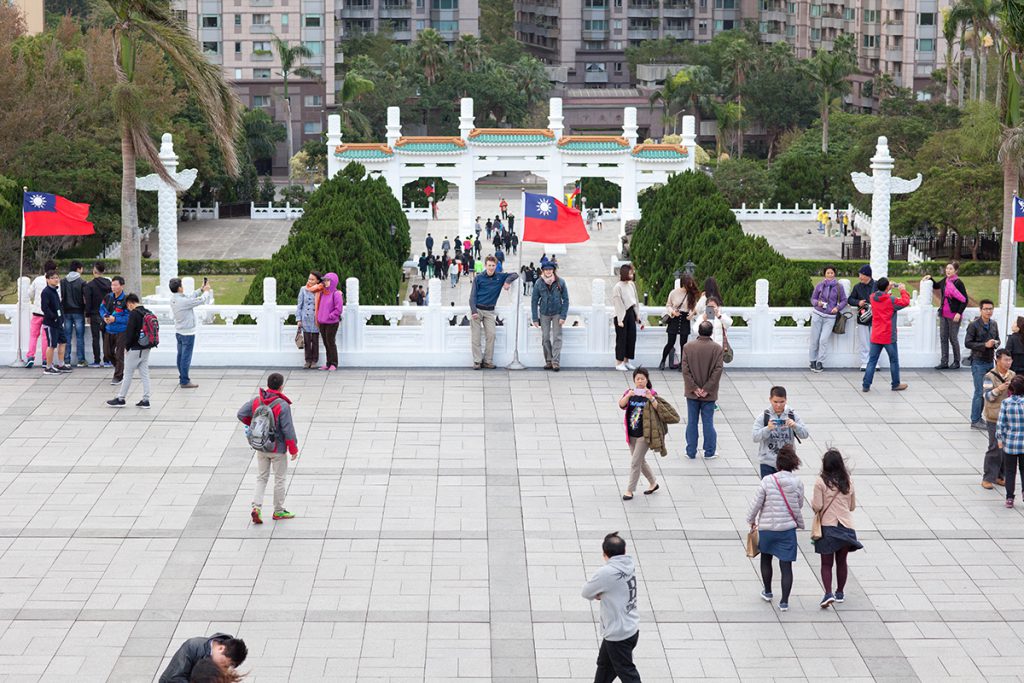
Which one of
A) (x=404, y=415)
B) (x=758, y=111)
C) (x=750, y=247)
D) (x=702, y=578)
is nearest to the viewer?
(x=702, y=578)

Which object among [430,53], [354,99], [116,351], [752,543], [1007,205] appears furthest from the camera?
[430,53]

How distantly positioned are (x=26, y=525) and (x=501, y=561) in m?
4.67

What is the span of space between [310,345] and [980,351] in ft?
28.5

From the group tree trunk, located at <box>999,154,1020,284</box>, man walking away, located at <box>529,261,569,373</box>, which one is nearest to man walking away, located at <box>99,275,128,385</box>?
man walking away, located at <box>529,261,569,373</box>

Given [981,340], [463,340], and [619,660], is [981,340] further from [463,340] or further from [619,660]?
[619,660]

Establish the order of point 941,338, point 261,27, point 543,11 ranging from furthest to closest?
point 543,11 < point 261,27 < point 941,338

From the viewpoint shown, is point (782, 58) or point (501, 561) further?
point (782, 58)

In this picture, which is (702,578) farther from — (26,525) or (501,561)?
(26,525)

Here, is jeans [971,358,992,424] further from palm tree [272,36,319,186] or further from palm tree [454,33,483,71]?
palm tree [454,33,483,71]

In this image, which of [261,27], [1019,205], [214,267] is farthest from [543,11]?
[1019,205]

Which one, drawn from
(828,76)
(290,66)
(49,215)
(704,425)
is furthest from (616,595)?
(290,66)

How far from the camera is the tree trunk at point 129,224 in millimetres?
30000

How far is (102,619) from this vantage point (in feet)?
45.1

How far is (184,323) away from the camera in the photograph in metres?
21.2
